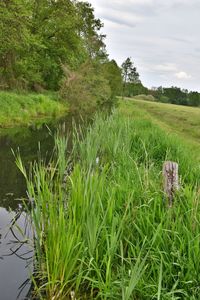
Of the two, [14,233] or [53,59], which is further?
[53,59]

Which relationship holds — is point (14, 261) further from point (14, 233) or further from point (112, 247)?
point (112, 247)

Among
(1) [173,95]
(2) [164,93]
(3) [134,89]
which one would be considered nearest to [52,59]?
(1) [173,95]

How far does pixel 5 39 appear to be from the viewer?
16.1 meters

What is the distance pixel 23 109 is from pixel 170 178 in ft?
51.8

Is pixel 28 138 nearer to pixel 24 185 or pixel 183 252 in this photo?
pixel 24 185

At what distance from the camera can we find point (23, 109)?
61.7 feet

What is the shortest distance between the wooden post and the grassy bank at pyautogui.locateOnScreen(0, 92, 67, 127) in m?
12.2

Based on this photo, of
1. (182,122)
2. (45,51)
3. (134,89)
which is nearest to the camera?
(182,122)

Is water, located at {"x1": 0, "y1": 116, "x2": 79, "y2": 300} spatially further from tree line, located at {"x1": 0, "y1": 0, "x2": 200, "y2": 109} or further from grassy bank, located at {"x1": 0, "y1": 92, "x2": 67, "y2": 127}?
tree line, located at {"x1": 0, "y1": 0, "x2": 200, "y2": 109}

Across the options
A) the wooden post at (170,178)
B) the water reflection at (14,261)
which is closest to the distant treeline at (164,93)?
the water reflection at (14,261)

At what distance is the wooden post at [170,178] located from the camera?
3.69 meters

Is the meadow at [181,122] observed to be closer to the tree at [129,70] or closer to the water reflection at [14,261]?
the water reflection at [14,261]

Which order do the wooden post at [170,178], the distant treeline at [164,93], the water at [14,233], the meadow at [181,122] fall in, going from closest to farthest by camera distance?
the wooden post at [170,178] → the water at [14,233] → the meadow at [181,122] → the distant treeline at [164,93]

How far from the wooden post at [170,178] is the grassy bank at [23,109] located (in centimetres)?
1221
